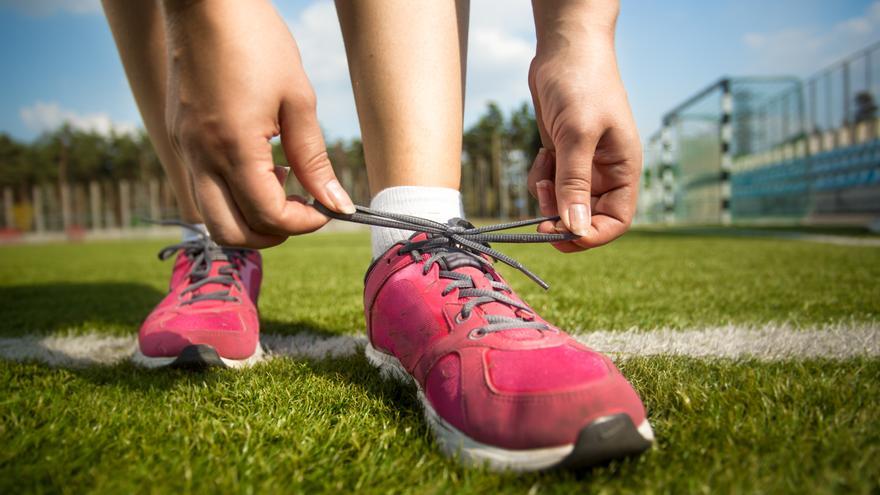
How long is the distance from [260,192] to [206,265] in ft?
3.01

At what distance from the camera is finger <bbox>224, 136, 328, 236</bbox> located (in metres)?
0.60

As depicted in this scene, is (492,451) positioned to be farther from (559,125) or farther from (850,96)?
(850,96)

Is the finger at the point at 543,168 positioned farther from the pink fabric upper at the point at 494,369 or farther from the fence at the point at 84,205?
Answer: the fence at the point at 84,205

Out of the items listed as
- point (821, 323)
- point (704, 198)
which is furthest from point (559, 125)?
point (704, 198)

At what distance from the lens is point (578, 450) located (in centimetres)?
61

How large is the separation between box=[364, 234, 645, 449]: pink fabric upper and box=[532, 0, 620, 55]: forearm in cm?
44

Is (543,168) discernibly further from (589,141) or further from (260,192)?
(260,192)

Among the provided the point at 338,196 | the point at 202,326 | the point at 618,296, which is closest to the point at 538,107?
the point at 338,196

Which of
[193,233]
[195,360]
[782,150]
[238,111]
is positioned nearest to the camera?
[238,111]

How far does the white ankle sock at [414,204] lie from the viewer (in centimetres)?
100

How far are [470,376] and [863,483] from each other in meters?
0.46

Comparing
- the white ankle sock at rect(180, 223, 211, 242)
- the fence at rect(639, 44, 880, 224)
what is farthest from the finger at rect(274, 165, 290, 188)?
the fence at rect(639, 44, 880, 224)

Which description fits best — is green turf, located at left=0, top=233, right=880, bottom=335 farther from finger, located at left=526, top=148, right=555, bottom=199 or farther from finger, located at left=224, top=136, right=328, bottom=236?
finger, located at left=224, top=136, right=328, bottom=236

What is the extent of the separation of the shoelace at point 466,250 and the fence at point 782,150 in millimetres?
11528
